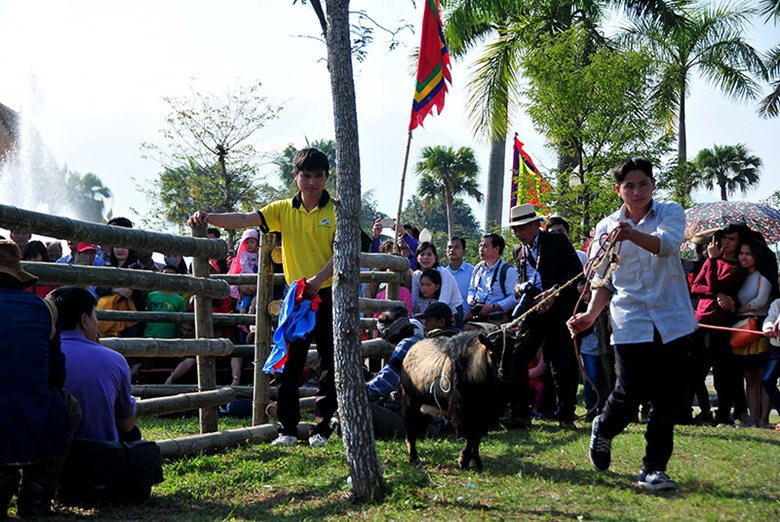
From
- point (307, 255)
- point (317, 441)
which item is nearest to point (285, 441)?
point (317, 441)

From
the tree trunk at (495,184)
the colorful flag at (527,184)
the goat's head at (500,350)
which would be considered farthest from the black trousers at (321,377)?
the tree trunk at (495,184)

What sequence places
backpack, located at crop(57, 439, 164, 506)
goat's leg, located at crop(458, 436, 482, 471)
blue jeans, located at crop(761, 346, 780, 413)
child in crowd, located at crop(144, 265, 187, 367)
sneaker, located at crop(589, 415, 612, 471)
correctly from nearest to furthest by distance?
backpack, located at crop(57, 439, 164, 506) < sneaker, located at crop(589, 415, 612, 471) < goat's leg, located at crop(458, 436, 482, 471) < blue jeans, located at crop(761, 346, 780, 413) < child in crowd, located at crop(144, 265, 187, 367)

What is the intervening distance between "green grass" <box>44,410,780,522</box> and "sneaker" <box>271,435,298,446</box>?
10 centimetres

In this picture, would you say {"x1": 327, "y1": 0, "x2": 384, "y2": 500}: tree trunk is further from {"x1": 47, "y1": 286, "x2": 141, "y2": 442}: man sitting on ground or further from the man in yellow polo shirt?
the man in yellow polo shirt

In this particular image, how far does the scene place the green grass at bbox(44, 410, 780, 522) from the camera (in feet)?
15.3

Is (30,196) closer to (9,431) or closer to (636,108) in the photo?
(636,108)

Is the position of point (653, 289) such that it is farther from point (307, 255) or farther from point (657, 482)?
point (307, 255)

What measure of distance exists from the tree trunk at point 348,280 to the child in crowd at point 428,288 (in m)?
4.75

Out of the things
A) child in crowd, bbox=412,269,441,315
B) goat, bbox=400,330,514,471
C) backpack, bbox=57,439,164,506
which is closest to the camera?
backpack, bbox=57,439,164,506

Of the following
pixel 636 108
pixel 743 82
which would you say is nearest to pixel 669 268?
pixel 636 108

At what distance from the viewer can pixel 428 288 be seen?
9.71 metres

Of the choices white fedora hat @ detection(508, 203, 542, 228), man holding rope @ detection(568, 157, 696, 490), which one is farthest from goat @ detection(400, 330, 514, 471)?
white fedora hat @ detection(508, 203, 542, 228)

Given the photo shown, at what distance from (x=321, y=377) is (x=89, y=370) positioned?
95.9 inches

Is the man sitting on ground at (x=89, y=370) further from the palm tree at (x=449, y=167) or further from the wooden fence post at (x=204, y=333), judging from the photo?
the palm tree at (x=449, y=167)
